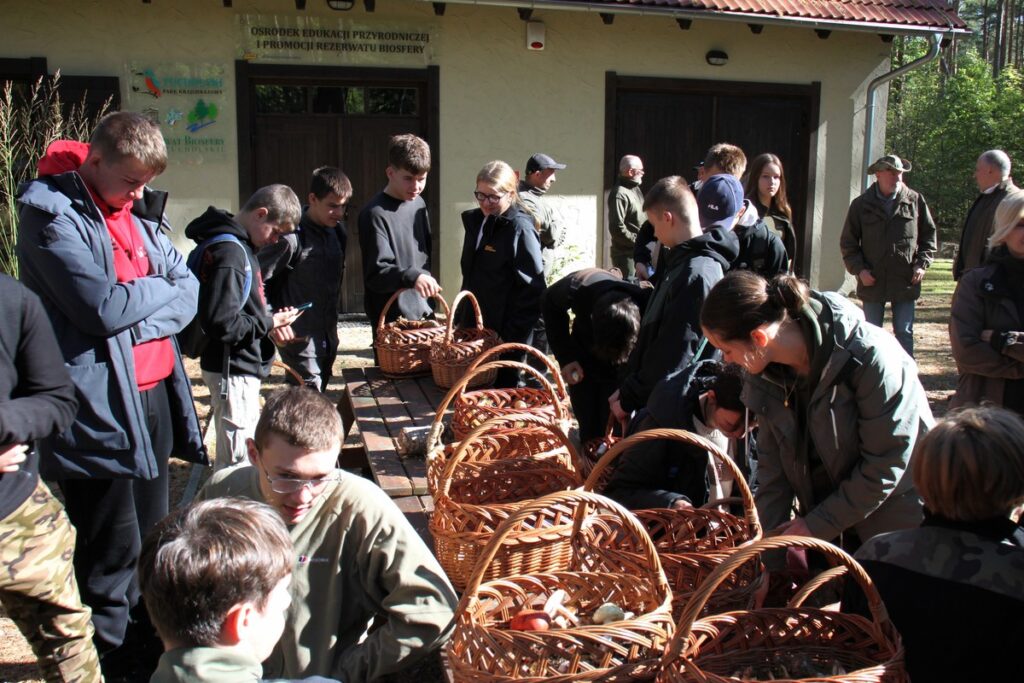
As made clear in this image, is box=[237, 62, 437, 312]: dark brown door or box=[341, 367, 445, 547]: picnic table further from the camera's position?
box=[237, 62, 437, 312]: dark brown door

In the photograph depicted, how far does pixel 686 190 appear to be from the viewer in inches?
144

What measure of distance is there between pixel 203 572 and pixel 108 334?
1.53 metres

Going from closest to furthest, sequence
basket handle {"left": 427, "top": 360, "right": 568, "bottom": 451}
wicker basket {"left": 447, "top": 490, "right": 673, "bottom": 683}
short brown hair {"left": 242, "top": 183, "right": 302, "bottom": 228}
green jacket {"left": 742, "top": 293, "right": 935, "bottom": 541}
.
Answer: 1. wicker basket {"left": 447, "top": 490, "right": 673, "bottom": 683}
2. green jacket {"left": 742, "top": 293, "right": 935, "bottom": 541}
3. basket handle {"left": 427, "top": 360, "right": 568, "bottom": 451}
4. short brown hair {"left": 242, "top": 183, "right": 302, "bottom": 228}

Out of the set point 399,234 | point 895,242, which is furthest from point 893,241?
point 399,234

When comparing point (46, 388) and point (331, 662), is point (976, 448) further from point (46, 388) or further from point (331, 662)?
point (46, 388)

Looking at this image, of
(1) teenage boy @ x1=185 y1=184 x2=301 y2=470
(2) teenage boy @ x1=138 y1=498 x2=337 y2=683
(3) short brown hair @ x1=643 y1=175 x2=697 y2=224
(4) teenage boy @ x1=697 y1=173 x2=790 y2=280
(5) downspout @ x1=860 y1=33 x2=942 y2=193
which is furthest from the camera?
(5) downspout @ x1=860 y1=33 x2=942 y2=193

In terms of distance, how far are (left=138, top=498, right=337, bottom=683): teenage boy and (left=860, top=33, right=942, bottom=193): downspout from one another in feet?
34.0

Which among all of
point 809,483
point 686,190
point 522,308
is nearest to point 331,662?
point 809,483

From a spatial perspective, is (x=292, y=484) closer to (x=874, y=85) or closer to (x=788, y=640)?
(x=788, y=640)

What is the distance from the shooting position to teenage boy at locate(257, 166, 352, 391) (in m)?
4.96

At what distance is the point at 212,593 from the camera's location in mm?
1482

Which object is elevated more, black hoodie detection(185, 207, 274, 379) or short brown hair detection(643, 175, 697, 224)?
short brown hair detection(643, 175, 697, 224)

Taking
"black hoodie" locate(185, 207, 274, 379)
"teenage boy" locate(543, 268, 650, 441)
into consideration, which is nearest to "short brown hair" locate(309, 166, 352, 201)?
"black hoodie" locate(185, 207, 274, 379)

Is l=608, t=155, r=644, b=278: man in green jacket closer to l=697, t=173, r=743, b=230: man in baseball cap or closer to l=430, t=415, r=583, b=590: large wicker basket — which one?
l=697, t=173, r=743, b=230: man in baseball cap
